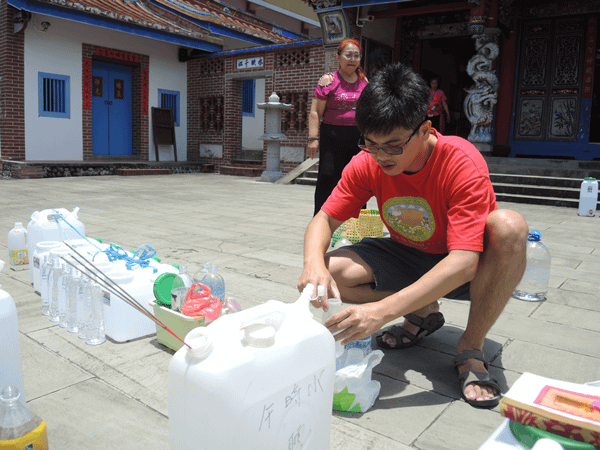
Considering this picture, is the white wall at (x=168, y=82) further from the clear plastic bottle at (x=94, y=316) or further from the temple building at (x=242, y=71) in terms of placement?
the clear plastic bottle at (x=94, y=316)

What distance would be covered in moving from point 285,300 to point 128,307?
3.02 feet

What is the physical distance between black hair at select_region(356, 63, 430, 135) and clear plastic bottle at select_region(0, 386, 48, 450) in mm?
1328

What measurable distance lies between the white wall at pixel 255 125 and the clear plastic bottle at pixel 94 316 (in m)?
13.7

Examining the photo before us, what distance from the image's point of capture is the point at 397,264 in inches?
87.0

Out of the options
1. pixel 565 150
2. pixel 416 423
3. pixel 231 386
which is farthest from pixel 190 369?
pixel 565 150

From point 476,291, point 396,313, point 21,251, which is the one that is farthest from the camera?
point 21,251

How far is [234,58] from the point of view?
13602mm

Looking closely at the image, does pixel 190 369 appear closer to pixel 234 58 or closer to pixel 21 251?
pixel 21 251

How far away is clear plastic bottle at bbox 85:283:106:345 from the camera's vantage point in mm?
2283

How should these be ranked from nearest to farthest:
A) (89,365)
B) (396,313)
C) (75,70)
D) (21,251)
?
1. (396,313)
2. (89,365)
3. (21,251)
4. (75,70)

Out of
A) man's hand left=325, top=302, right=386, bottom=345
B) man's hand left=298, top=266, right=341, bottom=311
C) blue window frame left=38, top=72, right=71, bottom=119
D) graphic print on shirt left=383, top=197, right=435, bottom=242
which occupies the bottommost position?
man's hand left=325, top=302, right=386, bottom=345

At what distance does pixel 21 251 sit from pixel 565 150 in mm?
10570

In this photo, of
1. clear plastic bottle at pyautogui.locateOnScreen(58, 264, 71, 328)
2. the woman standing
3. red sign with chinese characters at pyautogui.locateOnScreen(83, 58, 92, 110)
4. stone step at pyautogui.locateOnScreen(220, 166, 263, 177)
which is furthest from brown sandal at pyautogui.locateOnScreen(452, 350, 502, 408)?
red sign with chinese characters at pyautogui.locateOnScreen(83, 58, 92, 110)

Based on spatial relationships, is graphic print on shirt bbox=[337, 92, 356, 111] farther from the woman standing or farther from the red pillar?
the red pillar
